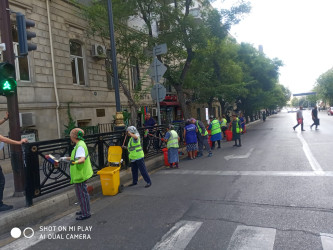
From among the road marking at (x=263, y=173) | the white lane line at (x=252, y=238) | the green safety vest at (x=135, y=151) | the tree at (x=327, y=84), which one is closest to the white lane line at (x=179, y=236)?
the white lane line at (x=252, y=238)

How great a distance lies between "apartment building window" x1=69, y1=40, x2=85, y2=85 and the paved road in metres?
8.70

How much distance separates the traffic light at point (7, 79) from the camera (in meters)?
5.16

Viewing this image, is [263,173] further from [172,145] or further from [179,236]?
[179,236]

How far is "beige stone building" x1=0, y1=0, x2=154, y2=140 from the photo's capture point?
10.5m

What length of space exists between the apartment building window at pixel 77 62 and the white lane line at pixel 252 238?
11.9m

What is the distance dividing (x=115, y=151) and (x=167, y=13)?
967 centimetres

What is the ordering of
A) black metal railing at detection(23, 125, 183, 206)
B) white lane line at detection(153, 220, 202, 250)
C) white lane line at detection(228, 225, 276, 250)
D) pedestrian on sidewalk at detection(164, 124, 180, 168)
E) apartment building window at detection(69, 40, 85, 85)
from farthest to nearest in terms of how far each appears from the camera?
apartment building window at detection(69, 40, 85, 85) < pedestrian on sidewalk at detection(164, 124, 180, 168) < black metal railing at detection(23, 125, 183, 206) < white lane line at detection(153, 220, 202, 250) < white lane line at detection(228, 225, 276, 250)

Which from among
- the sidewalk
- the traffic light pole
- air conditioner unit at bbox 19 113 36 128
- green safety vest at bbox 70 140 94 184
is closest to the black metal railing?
the sidewalk

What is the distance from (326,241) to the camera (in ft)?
10.9

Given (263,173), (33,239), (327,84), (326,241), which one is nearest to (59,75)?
(33,239)

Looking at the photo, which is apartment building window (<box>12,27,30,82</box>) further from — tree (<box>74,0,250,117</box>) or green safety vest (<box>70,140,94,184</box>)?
green safety vest (<box>70,140,94,184</box>)

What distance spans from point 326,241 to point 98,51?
13.4 metres

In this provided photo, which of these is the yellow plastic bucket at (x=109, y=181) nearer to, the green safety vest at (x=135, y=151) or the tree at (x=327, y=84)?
the green safety vest at (x=135, y=151)

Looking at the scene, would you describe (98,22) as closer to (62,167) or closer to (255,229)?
(62,167)
